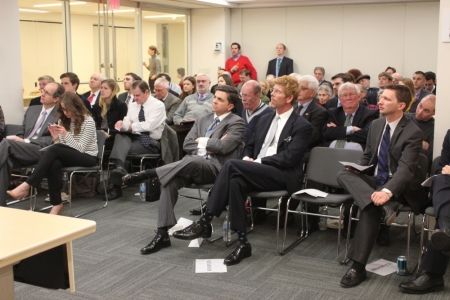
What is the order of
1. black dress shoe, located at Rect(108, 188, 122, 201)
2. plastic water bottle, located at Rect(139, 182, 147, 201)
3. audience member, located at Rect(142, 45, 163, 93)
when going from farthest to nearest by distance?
1. audience member, located at Rect(142, 45, 163, 93)
2. black dress shoe, located at Rect(108, 188, 122, 201)
3. plastic water bottle, located at Rect(139, 182, 147, 201)

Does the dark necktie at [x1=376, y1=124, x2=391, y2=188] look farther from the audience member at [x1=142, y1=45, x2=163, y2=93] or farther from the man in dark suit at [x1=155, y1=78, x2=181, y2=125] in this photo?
the audience member at [x1=142, y1=45, x2=163, y2=93]

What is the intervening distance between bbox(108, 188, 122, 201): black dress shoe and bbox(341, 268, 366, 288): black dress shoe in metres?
3.13

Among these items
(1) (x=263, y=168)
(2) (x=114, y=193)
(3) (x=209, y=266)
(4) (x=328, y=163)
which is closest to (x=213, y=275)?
(3) (x=209, y=266)

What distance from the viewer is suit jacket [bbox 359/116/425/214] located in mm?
3654

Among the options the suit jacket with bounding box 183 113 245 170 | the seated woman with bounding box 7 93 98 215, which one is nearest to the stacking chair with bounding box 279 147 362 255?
the suit jacket with bounding box 183 113 245 170

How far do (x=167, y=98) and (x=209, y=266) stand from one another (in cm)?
391

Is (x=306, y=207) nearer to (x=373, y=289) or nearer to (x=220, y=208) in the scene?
(x=220, y=208)

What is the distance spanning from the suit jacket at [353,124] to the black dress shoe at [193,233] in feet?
5.07

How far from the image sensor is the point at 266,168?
4152 millimetres

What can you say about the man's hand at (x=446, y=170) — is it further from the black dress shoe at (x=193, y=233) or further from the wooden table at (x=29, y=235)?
the wooden table at (x=29, y=235)

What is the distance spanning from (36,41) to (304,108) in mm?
5084

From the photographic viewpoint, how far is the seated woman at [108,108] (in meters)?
6.37

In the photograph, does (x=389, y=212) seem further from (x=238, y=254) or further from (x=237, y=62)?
(x=237, y=62)

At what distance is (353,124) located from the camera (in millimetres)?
5016
